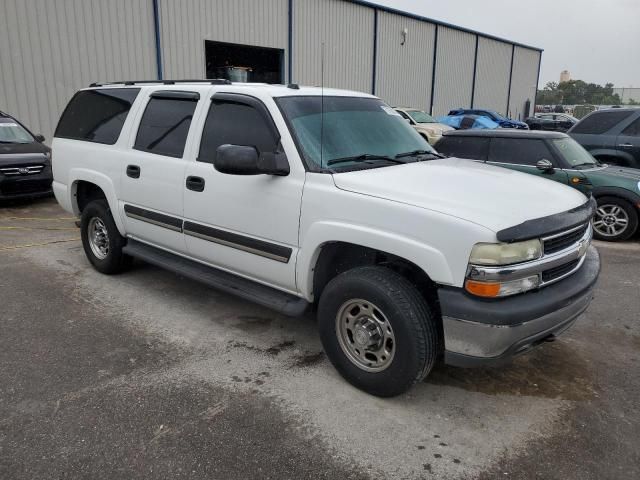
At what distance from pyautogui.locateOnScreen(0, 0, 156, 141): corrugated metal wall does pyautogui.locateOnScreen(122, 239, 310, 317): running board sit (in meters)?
9.06

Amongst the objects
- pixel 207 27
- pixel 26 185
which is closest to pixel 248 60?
pixel 207 27

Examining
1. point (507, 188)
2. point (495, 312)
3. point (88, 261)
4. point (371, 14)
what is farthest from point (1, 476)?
point (371, 14)

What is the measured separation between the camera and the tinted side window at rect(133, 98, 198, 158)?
4.21m

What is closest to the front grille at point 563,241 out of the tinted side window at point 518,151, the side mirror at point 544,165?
the side mirror at point 544,165

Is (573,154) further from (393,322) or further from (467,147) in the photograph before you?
(393,322)

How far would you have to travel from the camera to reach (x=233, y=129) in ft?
12.6

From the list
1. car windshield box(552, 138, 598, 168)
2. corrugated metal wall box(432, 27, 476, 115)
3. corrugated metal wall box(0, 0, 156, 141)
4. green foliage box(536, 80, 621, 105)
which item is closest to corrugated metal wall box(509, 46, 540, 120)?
corrugated metal wall box(432, 27, 476, 115)

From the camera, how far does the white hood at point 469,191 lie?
2.78 metres

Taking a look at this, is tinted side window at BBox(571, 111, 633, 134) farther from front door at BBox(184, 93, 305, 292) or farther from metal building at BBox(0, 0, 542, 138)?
front door at BBox(184, 93, 305, 292)

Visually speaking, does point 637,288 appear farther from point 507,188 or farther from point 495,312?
point 495,312

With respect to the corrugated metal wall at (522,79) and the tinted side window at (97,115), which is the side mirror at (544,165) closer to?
the tinted side window at (97,115)

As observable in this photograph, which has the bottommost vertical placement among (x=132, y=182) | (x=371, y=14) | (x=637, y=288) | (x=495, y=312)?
(x=637, y=288)

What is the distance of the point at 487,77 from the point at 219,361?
95.6 feet

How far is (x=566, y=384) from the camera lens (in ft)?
11.2
